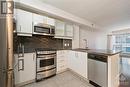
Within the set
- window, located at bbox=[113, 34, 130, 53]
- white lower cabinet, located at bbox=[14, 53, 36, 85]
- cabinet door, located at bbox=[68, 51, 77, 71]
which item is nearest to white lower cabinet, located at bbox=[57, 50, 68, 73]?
cabinet door, located at bbox=[68, 51, 77, 71]

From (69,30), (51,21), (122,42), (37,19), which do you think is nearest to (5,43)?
(37,19)

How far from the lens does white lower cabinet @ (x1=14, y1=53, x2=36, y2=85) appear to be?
8.44ft

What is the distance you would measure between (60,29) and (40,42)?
988mm

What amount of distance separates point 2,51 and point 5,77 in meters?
0.48

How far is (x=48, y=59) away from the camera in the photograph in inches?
130

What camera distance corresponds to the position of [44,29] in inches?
133

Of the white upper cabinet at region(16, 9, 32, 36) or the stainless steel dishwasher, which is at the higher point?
the white upper cabinet at region(16, 9, 32, 36)

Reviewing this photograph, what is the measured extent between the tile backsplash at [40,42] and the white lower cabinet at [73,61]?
439 millimetres

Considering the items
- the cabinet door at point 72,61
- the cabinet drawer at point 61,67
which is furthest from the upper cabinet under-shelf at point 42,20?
the cabinet drawer at point 61,67

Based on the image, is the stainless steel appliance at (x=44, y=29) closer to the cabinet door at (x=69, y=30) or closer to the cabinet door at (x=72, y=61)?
the cabinet door at (x=69, y=30)

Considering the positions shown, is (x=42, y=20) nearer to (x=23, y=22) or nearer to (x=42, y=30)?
(x=42, y=30)

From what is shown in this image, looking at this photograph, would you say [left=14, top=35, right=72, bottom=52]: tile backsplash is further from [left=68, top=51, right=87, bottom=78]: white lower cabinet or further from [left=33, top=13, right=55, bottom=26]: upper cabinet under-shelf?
[left=68, top=51, right=87, bottom=78]: white lower cabinet

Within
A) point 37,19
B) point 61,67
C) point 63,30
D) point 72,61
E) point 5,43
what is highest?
point 37,19

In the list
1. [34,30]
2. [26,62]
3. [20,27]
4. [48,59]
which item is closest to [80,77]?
[48,59]
